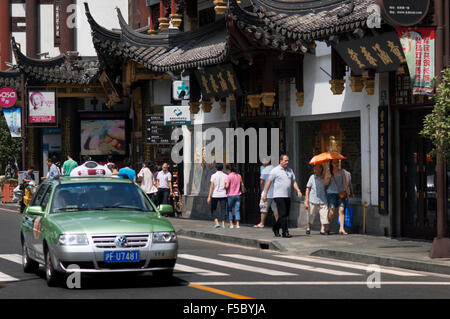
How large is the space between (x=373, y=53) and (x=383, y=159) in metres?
2.63

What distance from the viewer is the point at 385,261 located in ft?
58.6

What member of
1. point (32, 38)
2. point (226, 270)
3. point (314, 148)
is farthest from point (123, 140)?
point (226, 270)

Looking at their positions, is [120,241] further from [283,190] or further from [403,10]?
[283,190]

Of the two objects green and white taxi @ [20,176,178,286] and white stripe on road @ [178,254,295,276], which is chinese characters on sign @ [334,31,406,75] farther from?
green and white taxi @ [20,176,178,286]

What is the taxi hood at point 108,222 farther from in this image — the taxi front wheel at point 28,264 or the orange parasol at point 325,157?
the orange parasol at point 325,157

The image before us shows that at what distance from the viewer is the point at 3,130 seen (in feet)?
182

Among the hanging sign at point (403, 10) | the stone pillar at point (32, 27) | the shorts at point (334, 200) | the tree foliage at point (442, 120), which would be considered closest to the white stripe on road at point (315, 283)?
the tree foliage at point (442, 120)

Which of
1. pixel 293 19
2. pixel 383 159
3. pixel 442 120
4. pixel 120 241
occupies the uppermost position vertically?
pixel 293 19

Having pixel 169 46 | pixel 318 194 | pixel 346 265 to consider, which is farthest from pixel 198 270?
pixel 169 46

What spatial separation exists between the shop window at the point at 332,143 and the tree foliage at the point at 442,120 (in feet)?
25.1

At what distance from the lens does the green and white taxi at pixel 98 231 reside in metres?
13.0

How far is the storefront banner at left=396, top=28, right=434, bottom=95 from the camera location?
1797 centimetres
